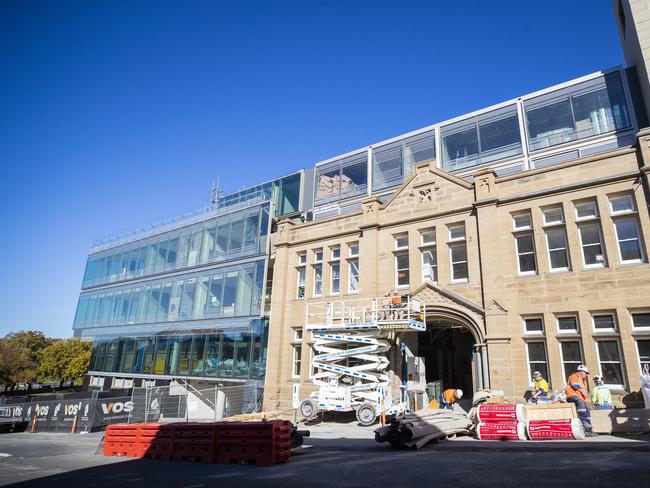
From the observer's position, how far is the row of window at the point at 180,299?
1111 inches

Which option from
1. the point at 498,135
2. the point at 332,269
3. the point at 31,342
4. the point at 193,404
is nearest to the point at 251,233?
the point at 332,269

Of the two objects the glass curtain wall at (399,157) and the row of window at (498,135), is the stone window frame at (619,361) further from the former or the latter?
the glass curtain wall at (399,157)

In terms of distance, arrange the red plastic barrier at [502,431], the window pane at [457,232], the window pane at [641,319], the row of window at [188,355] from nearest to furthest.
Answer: the red plastic barrier at [502,431] < the window pane at [641,319] < the window pane at [457,232] < the row of window at [188,355]

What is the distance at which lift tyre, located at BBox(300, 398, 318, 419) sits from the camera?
747 inches

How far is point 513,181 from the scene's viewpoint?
709 inches

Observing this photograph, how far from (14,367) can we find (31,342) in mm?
11765

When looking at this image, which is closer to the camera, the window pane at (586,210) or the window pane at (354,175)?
the window pane at (586,210)

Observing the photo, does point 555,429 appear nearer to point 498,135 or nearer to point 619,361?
point 619,361

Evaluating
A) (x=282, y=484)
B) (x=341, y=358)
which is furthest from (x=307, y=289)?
(x=282, y=484)

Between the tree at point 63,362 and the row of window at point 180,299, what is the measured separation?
39.0 feet

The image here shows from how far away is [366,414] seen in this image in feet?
56.3

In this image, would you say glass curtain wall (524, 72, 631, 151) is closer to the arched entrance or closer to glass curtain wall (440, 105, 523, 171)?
glass curtain wall (440, 105, 523, 171)

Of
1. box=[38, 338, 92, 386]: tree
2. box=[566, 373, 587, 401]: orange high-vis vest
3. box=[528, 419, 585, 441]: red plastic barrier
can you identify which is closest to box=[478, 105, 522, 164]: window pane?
box=[566, 373, 587, 401]: orange high-vis vest

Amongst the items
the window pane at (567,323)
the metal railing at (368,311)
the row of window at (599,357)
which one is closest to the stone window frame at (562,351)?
the row of window at (599,357)
